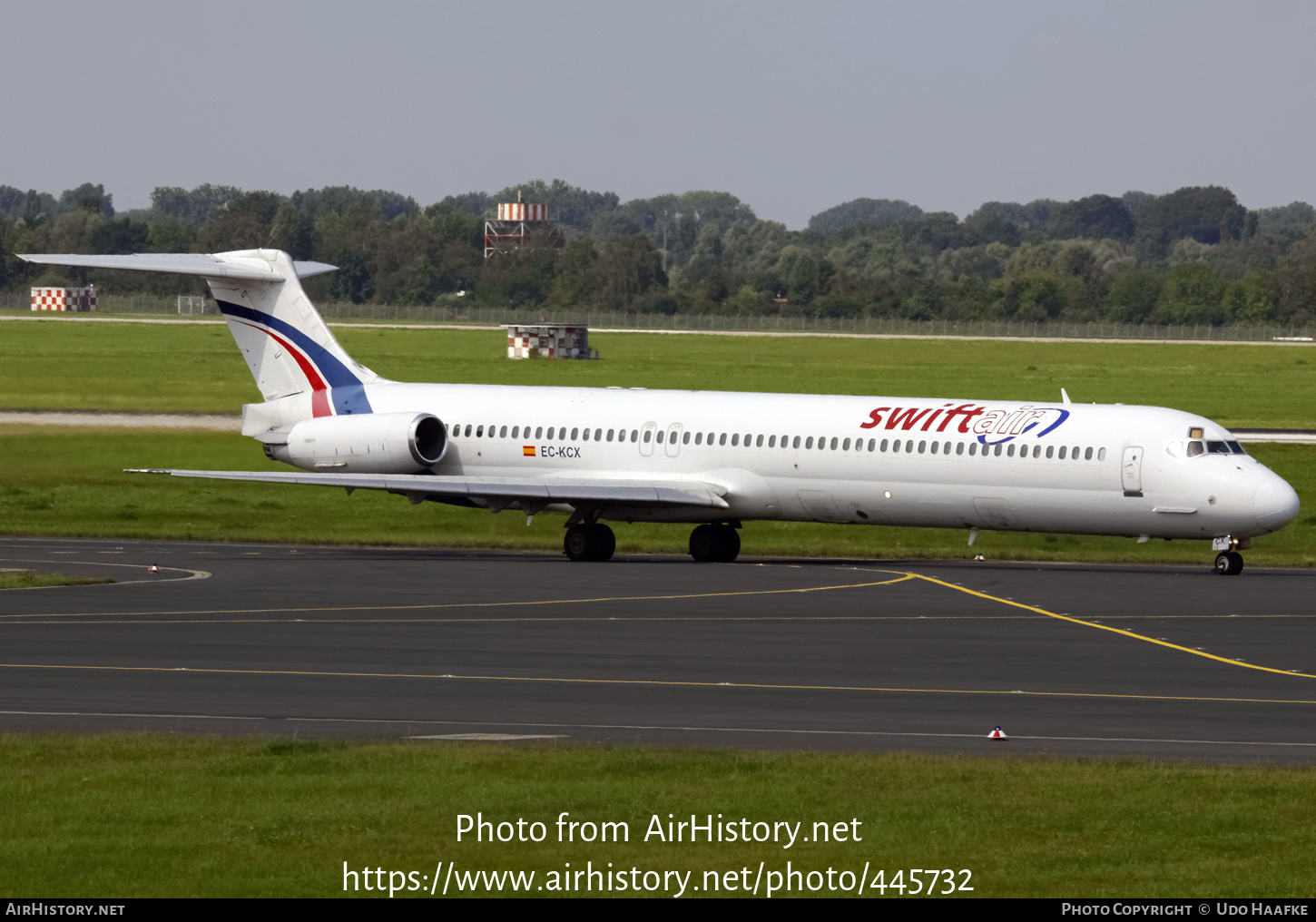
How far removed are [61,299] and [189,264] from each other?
147 meters

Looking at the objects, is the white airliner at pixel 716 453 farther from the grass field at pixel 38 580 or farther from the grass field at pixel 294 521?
the grass field at pixel 38 580

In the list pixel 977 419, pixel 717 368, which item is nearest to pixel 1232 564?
pixel 977 419

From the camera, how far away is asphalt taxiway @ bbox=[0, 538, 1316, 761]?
2258 cm

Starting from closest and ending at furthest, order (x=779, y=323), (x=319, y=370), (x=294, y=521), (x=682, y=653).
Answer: (x=682, y=653) → (x=319, y=370) → (x=294, y=521) → (x=779, y=323)

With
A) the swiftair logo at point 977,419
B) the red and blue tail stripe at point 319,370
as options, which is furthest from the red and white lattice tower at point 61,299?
the swiftair logo at point 977,419

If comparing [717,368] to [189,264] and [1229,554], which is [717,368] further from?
[1229,554]

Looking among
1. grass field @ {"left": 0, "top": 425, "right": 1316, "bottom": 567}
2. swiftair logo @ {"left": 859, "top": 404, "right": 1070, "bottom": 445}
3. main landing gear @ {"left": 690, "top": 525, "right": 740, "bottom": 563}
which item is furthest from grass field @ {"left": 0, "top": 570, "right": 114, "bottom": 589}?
swiftair logo @ {"left": 859, "top": 404, "right": 1070, "bottom": 445}

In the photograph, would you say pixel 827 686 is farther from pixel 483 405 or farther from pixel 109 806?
pixel 483 405

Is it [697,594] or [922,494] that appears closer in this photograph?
[697,594]

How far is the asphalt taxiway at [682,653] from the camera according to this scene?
22.6m

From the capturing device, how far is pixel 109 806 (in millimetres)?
17641

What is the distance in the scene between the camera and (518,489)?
4138 centimetres
